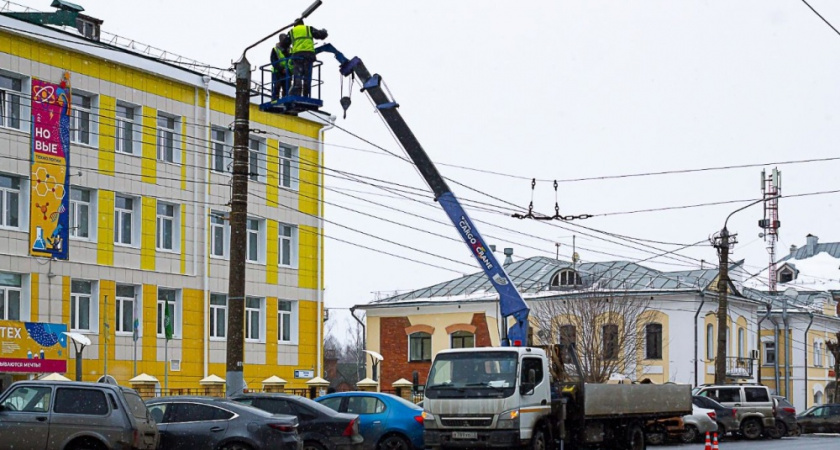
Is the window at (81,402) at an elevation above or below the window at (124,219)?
→ below

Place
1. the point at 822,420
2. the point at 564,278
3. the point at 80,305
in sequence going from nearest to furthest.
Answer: the point at 80,305 < the point at 822,420 < the point at 564,278

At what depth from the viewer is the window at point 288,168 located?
4416 centimetres

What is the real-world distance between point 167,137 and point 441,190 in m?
16.0

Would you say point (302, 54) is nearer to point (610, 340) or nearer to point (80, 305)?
point (80, 305)

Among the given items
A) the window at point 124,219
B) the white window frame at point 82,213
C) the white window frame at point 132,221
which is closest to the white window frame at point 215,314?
the white window frame at point 132,221

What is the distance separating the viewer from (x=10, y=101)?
111 ft

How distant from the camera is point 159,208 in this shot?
128ft

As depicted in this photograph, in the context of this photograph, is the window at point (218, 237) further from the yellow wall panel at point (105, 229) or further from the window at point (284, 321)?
the yellow wall panel at point (105, 229)

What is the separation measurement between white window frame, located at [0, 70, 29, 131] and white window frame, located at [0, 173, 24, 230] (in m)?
1.51

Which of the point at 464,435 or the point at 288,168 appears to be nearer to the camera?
the point at 464,435

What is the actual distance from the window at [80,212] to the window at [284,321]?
9.77 m

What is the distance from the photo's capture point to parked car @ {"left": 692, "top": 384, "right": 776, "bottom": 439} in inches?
1538

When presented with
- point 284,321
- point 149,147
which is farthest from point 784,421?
point 149,147

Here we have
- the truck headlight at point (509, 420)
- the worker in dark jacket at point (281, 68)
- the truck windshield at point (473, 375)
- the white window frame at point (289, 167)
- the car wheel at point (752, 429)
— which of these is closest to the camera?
the truck headlight at point (509, 420)
